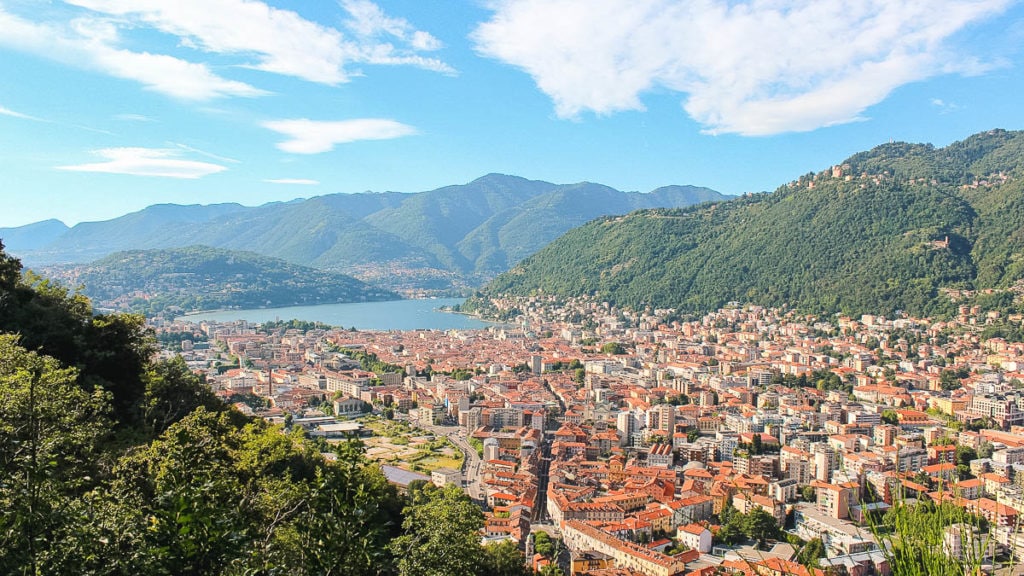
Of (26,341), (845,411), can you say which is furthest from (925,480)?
(26,341)

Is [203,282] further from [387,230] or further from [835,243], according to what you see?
[387,230]

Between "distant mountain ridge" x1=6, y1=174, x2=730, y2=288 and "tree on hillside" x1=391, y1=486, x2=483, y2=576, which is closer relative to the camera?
"tree on hillside" x1=391, y1=486, x2=483, y2=576

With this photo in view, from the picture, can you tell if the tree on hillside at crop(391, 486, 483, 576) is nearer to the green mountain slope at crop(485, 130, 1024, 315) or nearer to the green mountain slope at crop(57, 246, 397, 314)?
the green mountain slope at crop(485, 130, 1024, 315)

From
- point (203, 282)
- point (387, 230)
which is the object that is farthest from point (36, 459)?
point (387, 230)

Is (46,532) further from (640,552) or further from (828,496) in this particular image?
(828,496)

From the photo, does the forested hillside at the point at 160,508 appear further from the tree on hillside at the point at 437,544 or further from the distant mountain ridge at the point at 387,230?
the distant mountain ridge at the point at 387,230

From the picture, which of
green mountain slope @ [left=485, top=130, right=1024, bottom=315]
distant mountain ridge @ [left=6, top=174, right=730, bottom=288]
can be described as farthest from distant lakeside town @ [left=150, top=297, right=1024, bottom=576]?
distant mountain ridge @ [left=6, top=174, right=730, bottom=288]
